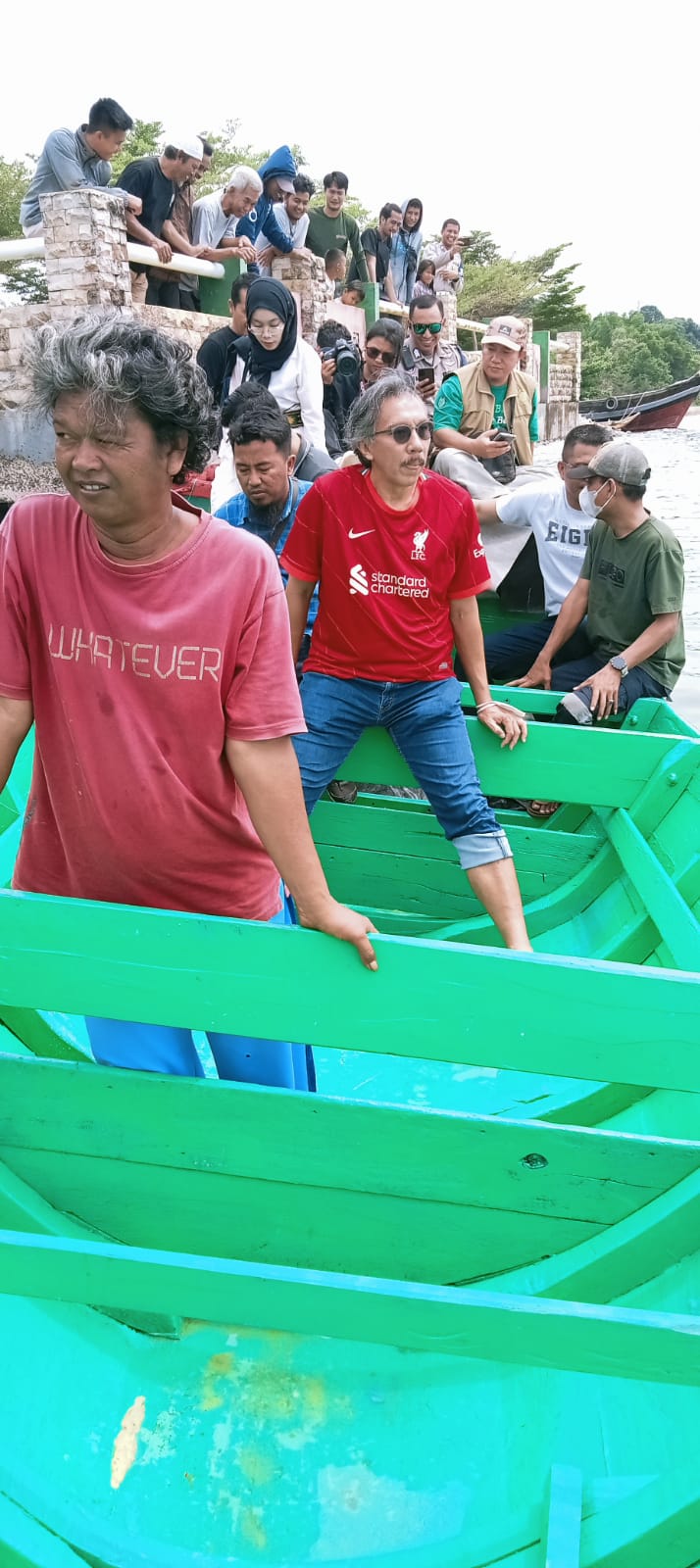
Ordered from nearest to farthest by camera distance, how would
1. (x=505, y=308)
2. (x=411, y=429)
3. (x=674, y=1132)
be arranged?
1. (x=674, y=1132)
2. (x=411, y=429)
3. (x=505, y=308)

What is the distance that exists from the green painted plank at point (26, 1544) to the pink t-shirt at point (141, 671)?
38.7 inches

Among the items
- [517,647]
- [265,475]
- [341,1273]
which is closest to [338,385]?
[517,647]

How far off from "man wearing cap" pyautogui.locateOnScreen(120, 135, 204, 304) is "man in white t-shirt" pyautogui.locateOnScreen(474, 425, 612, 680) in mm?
4733

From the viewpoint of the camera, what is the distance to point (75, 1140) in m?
1.96

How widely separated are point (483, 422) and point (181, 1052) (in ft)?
13.1

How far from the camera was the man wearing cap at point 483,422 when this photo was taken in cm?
502

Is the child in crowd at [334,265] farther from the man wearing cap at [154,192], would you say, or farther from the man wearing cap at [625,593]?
the man wearing cap at [625,593]

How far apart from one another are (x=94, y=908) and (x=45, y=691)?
1.13 feet

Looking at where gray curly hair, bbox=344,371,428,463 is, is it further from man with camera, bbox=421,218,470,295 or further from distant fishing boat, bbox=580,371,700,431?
distant fishing boat, bbox=580,371,700,431

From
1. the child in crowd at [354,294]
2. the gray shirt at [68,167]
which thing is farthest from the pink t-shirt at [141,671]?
the child in crowd at [354,294]

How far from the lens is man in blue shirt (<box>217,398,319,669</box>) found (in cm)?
317

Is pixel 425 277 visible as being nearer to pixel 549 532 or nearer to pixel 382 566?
pixel 549 532

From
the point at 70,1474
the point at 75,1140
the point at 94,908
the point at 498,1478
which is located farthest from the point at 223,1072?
the point at 498,1478

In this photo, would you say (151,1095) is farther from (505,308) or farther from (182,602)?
(505,308)
